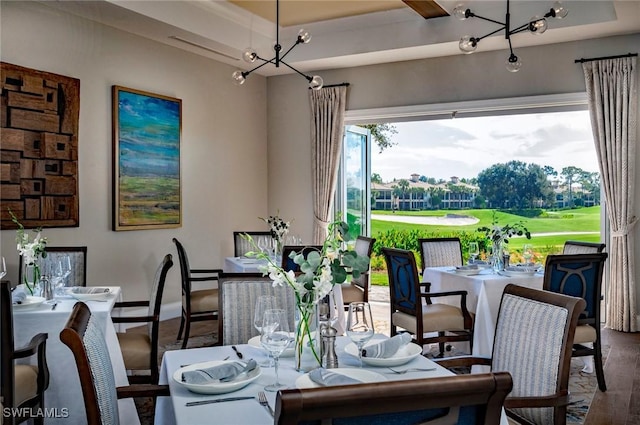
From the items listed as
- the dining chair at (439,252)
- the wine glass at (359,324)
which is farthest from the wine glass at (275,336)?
the dining chair at (439,252)

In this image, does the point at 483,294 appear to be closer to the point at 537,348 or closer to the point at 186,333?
the point at 537,348

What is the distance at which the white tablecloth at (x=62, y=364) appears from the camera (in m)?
2.81

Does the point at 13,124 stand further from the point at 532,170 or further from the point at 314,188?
the point at 532,170

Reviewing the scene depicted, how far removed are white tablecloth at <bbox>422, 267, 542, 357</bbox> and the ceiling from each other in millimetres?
2568

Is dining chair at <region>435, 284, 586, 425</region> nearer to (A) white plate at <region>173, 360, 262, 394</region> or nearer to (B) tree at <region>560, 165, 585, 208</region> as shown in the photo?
(A) white plate at <region>173, 360, 262, 394</region>

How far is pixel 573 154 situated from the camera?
6766mm

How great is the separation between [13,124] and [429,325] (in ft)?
11.9

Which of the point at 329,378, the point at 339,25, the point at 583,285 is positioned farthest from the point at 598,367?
the point at 339,25

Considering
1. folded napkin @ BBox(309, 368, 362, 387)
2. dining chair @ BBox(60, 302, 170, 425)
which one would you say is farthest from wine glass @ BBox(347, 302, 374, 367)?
dining chair @ BBox(60, 302, 170, 425)

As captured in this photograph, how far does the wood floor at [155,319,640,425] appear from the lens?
3389mm

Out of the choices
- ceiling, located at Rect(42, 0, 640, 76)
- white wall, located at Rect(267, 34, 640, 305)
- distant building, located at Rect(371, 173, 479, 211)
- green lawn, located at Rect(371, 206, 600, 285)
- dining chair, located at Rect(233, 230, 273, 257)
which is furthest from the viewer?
distant building, located at Rect(371, 173, 479, 211)

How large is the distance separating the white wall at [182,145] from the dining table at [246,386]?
10.2 feet

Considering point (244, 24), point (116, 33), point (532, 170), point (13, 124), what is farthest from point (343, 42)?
point (13, 124)

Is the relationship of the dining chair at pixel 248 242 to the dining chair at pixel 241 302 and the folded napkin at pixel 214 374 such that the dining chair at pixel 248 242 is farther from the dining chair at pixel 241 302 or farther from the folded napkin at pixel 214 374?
the folded napkin at pixel 214 374
